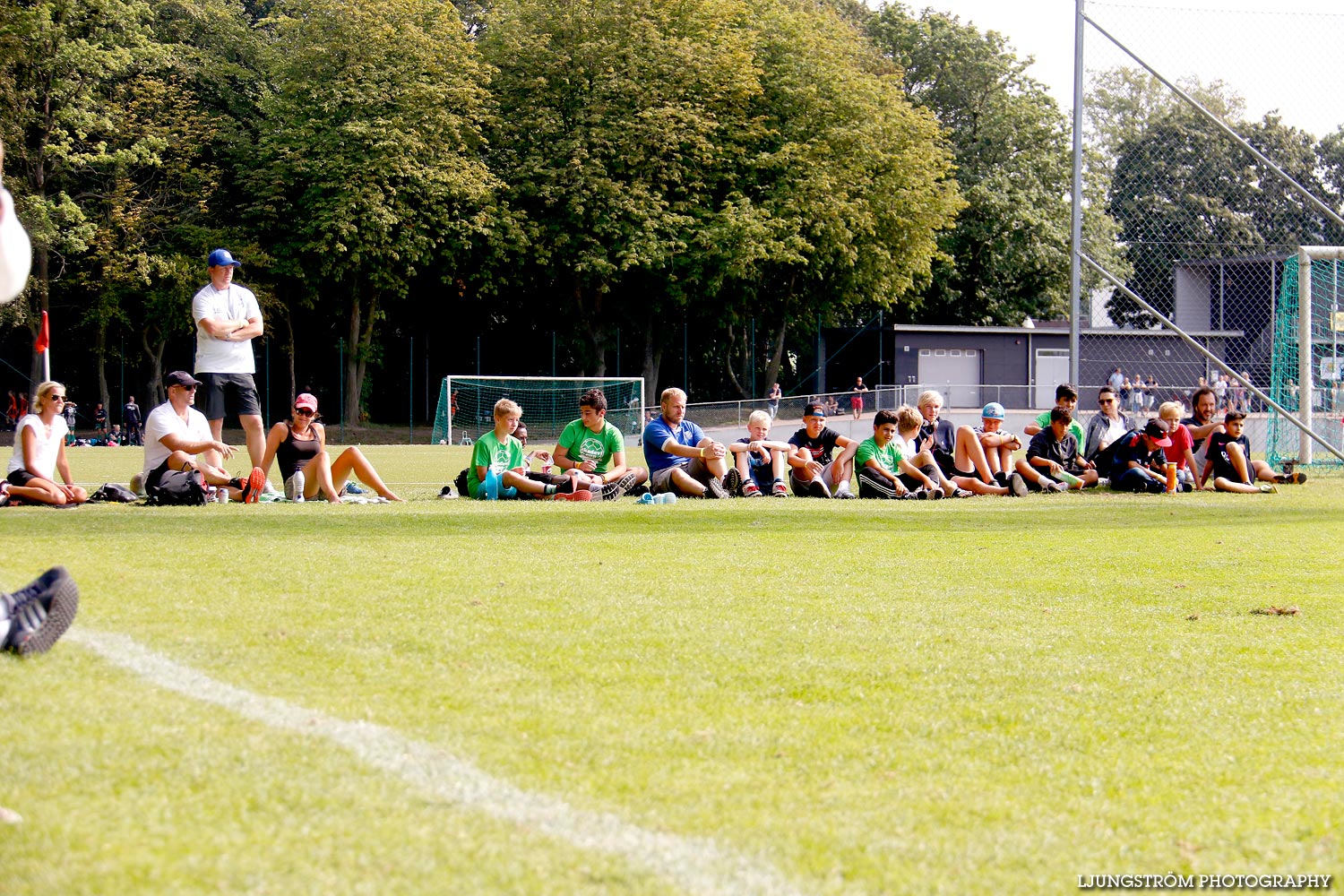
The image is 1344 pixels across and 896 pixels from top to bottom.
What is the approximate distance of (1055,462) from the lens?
17.0 m

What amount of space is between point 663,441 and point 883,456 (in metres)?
2.46

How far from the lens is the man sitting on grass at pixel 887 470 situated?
15.3 metres

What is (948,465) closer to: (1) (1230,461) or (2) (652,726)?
(1) (1230,461)

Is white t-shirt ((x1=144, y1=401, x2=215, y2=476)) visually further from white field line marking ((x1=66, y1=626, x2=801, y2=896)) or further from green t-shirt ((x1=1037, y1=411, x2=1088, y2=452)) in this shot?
green t-shirt ((x1=1037, y1=411, x2=1088, y2=452))

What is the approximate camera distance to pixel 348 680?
4.70 m

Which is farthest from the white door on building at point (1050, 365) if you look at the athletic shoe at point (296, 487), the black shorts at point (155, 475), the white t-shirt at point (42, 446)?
the white t-shirt at point (42, 446)

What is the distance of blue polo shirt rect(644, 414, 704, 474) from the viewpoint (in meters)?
15.3

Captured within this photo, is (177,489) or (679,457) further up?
(679,457)

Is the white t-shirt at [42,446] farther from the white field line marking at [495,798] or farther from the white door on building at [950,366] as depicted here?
the white door on building at [950,366]

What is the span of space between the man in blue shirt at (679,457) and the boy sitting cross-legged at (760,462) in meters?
0.23

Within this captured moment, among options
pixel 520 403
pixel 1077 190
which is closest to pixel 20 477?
pixel 1077 190

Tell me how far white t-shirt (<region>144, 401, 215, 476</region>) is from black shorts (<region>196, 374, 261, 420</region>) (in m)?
0.16

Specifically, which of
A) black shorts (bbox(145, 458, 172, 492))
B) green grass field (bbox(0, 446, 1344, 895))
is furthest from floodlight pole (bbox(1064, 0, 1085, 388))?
black shorts (bbox(145, 458, 172, 492))

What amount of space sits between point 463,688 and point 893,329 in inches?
2034
